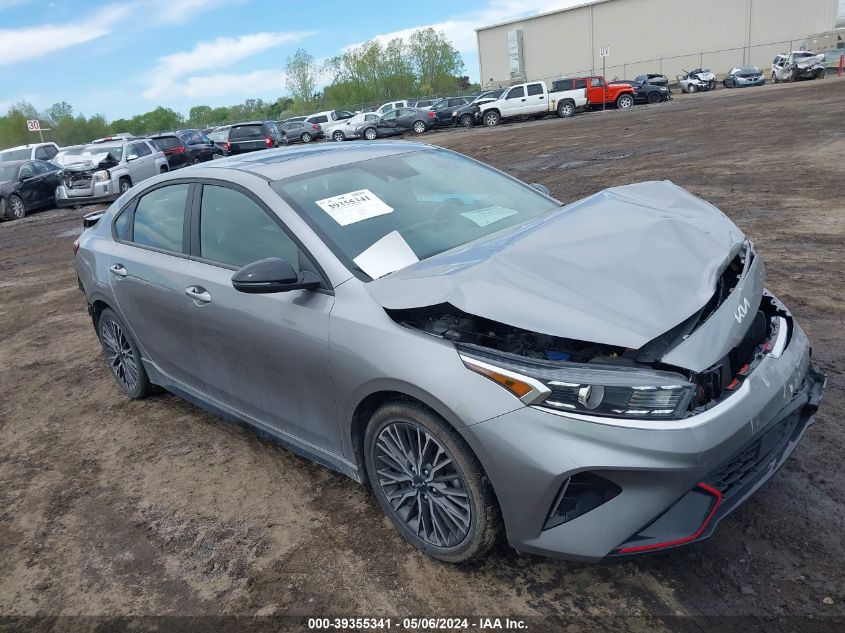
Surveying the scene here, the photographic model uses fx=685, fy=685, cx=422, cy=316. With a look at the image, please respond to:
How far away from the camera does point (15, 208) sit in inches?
685

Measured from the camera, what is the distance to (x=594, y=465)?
2297mm

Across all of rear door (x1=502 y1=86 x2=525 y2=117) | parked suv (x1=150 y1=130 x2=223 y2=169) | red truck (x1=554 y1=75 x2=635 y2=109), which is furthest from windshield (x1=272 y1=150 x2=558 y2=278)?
red truck (x1=554 y1=75 x2=635 y2=109)

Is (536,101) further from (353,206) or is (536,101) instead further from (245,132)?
(353,206)

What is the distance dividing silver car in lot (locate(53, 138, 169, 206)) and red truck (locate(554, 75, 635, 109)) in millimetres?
23270

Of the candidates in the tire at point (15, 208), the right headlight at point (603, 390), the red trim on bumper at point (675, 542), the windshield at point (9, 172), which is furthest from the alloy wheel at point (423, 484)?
the windshield at point (9, 172)

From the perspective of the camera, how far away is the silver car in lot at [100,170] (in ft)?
57.6

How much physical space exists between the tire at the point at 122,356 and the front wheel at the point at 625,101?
114 feet

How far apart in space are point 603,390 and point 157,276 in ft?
9.33

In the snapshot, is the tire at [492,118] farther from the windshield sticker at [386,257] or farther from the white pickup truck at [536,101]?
the windshield sticker at [386,257]

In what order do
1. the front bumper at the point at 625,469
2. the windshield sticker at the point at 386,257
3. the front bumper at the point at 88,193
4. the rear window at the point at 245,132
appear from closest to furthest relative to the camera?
the front bumper at the point at 625,469 < the windshield sticker at the point at 386,257 < the front bumper at the point at 88,193 < the rear window at the point at 245,132

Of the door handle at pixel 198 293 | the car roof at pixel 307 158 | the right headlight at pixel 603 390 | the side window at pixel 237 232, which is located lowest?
the right headlight at pixel 603 390

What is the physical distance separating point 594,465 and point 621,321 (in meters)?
0.53

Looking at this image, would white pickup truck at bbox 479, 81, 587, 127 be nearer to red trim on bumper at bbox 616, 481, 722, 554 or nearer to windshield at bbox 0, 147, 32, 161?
windshield at bbox 0, 147, 32, 161

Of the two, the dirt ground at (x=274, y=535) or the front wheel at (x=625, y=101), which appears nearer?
the dirt ground at (x=274, y=535)
